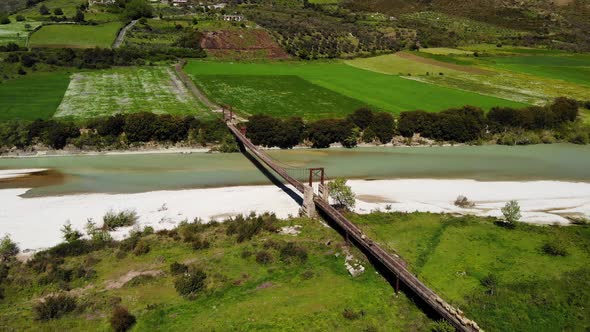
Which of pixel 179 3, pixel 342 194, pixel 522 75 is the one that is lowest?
pixel 342 194

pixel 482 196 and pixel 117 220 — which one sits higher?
pixel 117 220

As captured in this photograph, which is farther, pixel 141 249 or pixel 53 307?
pixel 141 249

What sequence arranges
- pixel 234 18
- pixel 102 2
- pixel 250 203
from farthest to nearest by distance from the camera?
pixel 102 2
pixel 234 18
pixel 250 203

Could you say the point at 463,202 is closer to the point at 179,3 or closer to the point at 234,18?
the point at 234,18

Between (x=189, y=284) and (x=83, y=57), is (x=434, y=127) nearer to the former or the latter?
(x=189, y=284)

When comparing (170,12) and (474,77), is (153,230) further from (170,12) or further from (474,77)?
(170,12)

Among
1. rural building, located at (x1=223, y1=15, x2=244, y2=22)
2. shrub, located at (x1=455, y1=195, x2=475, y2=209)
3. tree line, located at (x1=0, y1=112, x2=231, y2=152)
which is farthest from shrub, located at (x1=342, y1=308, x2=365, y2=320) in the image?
rural building, located at (x1=223, y1=15, x2=244, y2=22)

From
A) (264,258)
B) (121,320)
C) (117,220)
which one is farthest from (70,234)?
(264,258)

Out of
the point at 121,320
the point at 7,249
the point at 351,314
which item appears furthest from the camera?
the point at 7,249

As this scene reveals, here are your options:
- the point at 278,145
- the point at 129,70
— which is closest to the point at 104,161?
the point at 278,145
